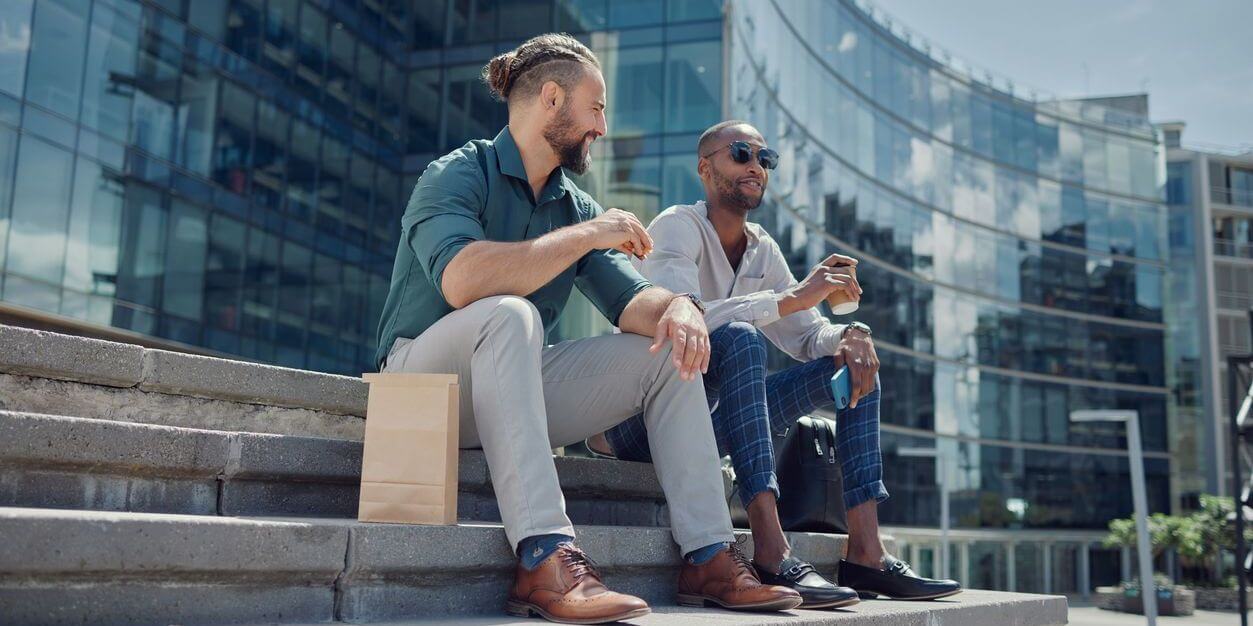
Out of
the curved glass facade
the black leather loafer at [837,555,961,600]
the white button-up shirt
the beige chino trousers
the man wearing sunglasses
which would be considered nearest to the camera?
the beige chino trousers

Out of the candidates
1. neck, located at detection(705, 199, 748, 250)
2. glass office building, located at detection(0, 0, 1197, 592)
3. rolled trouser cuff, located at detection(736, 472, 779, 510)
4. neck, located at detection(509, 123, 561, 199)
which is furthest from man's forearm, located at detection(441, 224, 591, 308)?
glass office building, located at detection(0, 0, 1197, 592)

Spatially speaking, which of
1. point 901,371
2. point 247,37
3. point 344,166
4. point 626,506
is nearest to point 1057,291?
point 901,371

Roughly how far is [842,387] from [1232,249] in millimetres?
50493

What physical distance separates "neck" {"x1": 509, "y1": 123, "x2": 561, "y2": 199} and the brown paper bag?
0.92 metres

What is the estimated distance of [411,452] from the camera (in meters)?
2.63

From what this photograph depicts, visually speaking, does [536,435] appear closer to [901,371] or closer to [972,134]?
[901,371]

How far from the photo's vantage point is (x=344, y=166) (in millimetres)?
21609

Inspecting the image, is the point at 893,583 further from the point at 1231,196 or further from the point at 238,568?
the point at 1231,196

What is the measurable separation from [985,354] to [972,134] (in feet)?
25.1

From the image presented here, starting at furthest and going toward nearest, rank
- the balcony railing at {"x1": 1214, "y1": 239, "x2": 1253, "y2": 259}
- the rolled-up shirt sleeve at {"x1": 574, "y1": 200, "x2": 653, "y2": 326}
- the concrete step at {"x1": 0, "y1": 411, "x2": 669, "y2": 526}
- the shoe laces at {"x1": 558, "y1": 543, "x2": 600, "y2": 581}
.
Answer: the balcony railing at {"x1": 1214, "y1": 239, "x2": 1253, "y2": 259} < the rolled-up shirt sleeve at {"x1": 574, "y1": 200, "x2": 653, "y2": 326} < the shoe laces at {"x1": 558, "y1": 543, "x2": 600, "y2": 581} < the concrete step at {"x1": 0, "y1": 411, "x2": 669, "y2": 526}

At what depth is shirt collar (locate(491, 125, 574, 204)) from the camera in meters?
3.28

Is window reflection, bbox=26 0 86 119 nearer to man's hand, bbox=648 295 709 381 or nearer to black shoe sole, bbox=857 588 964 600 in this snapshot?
man's hand, bbox=648 295 709 381

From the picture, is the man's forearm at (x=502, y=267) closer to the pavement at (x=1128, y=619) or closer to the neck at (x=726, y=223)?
the neck at (x=726, y=223)

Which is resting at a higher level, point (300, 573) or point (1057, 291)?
point (1057, 291)
